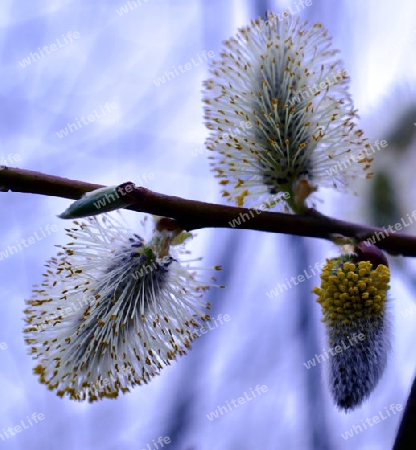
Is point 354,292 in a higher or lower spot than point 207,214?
lower

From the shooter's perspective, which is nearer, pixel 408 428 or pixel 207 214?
pixel 408 428

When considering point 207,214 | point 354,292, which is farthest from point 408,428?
point 207,214

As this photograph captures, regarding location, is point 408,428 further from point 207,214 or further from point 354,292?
point 207,214

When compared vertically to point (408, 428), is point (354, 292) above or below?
above

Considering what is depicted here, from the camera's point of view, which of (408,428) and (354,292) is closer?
(408,428)

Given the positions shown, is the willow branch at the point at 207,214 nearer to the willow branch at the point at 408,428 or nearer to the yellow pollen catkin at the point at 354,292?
the yellow pollen catkin at the point at 354,292

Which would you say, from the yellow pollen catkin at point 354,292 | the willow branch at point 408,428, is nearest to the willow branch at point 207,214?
the yellow pollen catkin at point 354,292

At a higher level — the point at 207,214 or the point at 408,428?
the point at 207,214

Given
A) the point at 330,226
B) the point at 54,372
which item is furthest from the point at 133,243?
the point at 330,226

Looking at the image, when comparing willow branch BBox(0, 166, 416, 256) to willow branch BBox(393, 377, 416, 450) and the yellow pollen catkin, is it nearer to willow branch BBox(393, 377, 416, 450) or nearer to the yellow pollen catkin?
the yellow pollen catkin

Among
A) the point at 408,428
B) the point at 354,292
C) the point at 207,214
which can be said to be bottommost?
the point at 408,428
